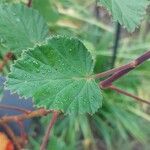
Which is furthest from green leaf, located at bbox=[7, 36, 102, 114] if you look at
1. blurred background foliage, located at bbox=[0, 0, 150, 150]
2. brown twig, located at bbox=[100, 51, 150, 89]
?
blurred background foliage, located at bbox=[0, 0, 150, 150]

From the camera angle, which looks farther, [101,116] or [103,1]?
[101,116]

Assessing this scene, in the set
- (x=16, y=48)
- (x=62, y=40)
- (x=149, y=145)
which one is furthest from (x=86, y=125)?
(x=62, y=40)

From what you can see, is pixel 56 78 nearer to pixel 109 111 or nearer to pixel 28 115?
pixel 28 115

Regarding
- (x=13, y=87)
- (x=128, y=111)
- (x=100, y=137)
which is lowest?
(x=100, y=137)

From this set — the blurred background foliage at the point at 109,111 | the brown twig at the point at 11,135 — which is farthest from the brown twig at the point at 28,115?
the blurred background foliage at the point at 109,111

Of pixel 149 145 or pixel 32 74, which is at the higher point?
pixel 32 74

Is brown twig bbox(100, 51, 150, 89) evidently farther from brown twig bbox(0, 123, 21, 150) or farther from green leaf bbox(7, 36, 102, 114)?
brown twig bbox(0, 123, 21, 150)

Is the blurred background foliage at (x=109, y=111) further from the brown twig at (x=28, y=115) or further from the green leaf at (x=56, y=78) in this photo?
the green leaf at (x=56, y=78)

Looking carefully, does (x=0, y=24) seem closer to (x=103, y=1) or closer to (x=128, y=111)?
(x=103, y=1)
